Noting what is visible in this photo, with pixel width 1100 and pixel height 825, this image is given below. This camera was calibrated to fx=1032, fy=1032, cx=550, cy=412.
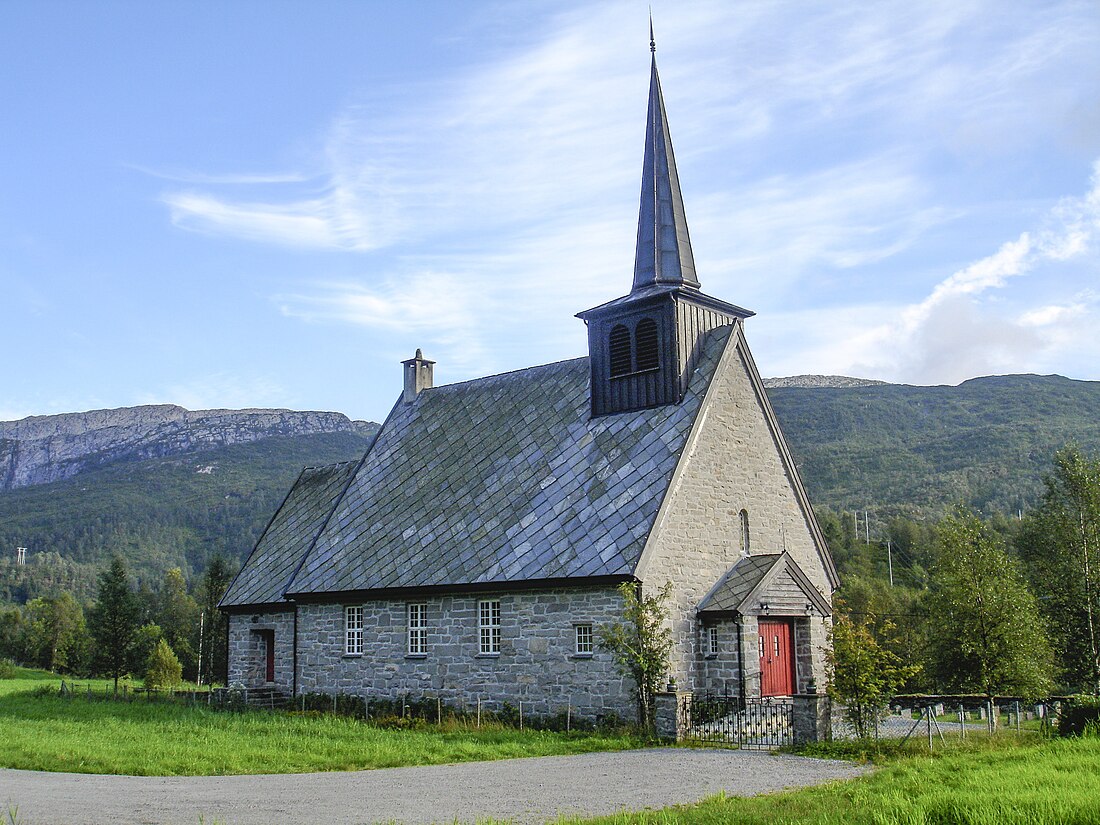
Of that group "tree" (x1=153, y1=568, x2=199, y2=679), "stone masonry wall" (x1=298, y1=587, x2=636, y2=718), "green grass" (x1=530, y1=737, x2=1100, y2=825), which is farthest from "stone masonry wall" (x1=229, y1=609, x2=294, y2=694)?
"tree" (x1=153, y1=568, x2=199, y2=679)

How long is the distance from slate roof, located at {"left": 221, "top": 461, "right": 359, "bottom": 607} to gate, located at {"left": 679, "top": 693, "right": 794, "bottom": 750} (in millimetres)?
14351

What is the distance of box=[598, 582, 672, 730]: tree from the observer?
2147cm

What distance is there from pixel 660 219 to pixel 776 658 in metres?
12.1

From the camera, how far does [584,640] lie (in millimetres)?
23203

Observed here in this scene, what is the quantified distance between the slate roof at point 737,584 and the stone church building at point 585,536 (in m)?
0.06

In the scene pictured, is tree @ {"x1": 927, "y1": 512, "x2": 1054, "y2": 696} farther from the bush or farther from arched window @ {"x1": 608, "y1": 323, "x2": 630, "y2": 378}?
arched window @ {"x1": 608, "y1": 323, "x2": 630, "y2": 378}

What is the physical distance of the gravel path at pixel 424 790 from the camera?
1243cm

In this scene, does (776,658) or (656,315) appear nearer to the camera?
(776,658)

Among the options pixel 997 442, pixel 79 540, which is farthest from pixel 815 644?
pixel 79 540

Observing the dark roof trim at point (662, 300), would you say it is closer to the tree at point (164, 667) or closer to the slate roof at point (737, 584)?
the slate roof at point (737, 584)

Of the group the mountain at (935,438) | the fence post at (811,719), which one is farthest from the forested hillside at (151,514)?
the fence post at (811,719)

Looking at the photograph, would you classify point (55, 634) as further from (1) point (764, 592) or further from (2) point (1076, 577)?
(2) point (1076, 577)

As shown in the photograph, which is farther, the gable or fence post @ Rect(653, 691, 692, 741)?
the gable

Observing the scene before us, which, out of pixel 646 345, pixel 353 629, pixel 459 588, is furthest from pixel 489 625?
pixel 646 345
